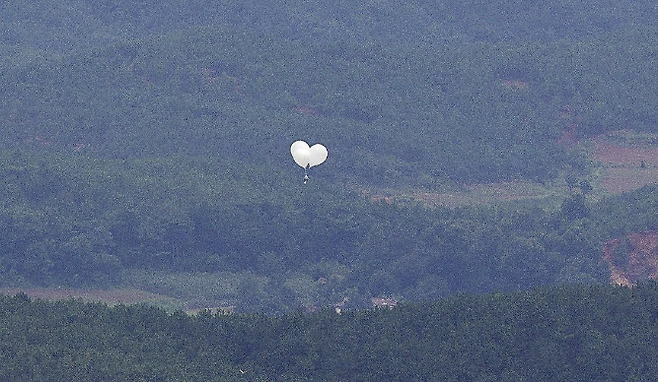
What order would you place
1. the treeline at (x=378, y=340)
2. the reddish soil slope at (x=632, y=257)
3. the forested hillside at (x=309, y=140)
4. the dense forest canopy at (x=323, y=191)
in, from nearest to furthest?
the treeline at (x=378, y=340)
the dense forest canopy at (x=323, y=191)
the reddish soil slope at (x=632, y=257)
the forested hillside at (x=309, y=140)

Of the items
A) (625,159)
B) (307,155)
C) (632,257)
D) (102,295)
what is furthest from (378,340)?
(625,159)

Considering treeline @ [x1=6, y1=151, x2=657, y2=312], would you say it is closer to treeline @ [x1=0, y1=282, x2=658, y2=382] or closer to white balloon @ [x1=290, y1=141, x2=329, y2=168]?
white balloon @ [x1=290, y1=141, x2=329, y2=168]

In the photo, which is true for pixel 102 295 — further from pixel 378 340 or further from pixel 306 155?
pixel 378 340

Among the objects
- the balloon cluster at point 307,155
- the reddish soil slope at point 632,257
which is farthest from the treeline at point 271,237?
the balloon cluster at point 307,155

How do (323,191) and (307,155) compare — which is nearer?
(323,191)

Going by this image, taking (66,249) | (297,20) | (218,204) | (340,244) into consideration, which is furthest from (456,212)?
(297,20)

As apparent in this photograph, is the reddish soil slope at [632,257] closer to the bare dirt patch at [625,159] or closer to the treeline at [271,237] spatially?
the treeline at [271,237]

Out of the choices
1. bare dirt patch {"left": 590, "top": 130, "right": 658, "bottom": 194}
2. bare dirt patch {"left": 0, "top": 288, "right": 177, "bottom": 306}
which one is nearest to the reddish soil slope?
bare dirt patch {"left": 590, "top": 130, "right": 658, "bottom": 194}
